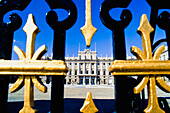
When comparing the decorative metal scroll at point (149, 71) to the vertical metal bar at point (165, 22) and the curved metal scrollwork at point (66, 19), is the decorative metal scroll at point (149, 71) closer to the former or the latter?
the vertical metal bar at point (165, 22)

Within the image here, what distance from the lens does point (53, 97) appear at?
2.31ft

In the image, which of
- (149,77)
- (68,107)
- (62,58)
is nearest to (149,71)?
(149,77)

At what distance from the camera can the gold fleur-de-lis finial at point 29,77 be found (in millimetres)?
663

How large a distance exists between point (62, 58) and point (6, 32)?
0.43 m

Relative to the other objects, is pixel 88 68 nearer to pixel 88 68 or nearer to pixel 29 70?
pixel 88 68

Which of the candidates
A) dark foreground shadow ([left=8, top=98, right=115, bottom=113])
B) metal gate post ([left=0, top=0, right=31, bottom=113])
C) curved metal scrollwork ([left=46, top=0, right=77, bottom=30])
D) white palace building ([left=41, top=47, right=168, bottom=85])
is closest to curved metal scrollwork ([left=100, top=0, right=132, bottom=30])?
curved metal scrollwork ([left=46, top=0, right=77, bottom=30])

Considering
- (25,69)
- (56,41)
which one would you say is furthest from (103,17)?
(25,69)

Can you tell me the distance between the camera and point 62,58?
74 centimetres

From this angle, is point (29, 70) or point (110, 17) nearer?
point (29, 70)

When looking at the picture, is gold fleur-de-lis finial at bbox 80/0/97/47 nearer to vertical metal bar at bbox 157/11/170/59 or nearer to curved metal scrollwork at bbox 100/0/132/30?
curved metal scrollwork at bbox 100/0/132/30

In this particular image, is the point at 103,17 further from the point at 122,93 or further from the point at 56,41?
the point at 122,93

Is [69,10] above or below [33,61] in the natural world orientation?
above

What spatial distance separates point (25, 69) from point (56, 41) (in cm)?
26

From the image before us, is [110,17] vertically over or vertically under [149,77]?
over
